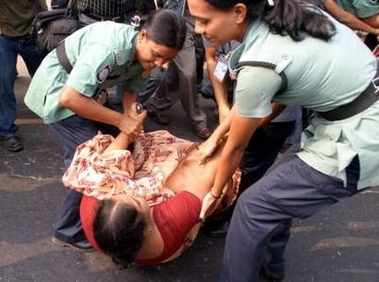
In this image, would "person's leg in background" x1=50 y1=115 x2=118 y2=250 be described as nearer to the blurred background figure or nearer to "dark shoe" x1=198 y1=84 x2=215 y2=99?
the blurred background figure

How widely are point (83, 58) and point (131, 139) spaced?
0.42 m

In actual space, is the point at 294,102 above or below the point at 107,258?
above

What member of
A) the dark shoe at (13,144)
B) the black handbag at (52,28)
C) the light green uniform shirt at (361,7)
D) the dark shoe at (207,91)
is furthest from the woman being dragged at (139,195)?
the light green uniform shirt at (361,7)

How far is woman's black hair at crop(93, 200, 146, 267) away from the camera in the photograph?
1.94 meters

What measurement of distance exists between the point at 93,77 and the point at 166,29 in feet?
1.16

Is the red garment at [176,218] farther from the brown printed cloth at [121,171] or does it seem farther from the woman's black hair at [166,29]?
the woman's black hair at [166,29]

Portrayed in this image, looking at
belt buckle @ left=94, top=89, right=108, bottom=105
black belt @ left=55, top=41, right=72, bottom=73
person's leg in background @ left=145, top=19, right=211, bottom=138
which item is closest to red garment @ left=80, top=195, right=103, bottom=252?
belt buckle @ left=94, top=89, right=108, bottom=105

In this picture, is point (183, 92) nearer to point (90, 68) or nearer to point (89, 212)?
point (90, 68)

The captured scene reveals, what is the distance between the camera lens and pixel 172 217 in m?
2.14

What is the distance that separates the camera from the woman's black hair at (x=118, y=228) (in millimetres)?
1939

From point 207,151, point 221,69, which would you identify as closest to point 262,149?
point 207,151

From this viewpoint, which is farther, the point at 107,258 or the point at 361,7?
the point at 361,7

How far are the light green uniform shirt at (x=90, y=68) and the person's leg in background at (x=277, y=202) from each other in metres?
0.78

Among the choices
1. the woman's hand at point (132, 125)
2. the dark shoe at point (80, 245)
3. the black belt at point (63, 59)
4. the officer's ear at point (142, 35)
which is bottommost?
the dark shoe at point (80, 245)
